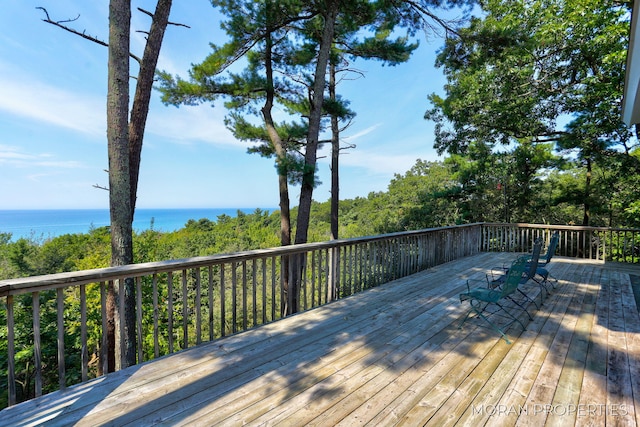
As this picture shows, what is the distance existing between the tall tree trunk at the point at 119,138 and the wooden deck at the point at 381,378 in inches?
75.8

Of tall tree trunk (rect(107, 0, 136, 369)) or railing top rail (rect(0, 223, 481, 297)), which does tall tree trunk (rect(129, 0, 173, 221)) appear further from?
railing top rail (rect(0, 223, 481, 297))

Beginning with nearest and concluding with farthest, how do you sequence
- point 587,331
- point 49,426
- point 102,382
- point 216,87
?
1. point 49,426
2. point 102,382
3. point 587,331
4. point 216,87

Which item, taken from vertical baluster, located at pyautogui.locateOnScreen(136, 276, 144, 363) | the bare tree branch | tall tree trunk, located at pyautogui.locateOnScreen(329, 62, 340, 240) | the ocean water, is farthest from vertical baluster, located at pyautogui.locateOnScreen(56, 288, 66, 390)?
tall tree trunk, located at pyautogui.locateOnScreen(329, 62, 340, 240)

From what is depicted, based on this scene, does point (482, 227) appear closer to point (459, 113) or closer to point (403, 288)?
point (459, 113)

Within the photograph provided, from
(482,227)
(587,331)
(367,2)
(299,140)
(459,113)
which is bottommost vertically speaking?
(587,331)

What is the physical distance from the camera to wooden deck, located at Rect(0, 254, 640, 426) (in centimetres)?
174

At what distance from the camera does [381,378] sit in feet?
7.03

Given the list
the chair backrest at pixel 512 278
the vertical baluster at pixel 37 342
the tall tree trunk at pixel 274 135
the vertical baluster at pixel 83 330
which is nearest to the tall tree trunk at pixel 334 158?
the tall tree trunk at pixel 274 135

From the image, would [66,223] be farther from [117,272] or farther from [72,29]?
[117,272]

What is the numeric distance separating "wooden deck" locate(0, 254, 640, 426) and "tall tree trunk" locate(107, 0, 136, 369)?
192cm

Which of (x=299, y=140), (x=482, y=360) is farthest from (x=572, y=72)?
(x=482, y=360)

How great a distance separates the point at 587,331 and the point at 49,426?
456 centimetres

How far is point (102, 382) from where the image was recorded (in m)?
2.14

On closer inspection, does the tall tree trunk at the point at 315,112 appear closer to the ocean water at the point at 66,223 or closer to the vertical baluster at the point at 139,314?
the ocean water at the point at 66,223
